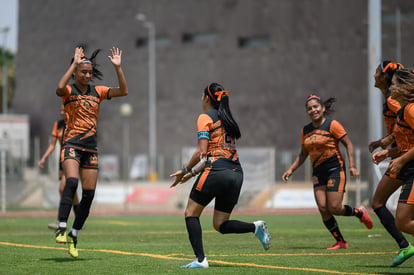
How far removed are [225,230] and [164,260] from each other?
1.15 meters

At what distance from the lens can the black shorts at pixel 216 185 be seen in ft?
31.5

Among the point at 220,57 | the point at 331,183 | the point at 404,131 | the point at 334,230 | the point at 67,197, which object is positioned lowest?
the point at 334,230

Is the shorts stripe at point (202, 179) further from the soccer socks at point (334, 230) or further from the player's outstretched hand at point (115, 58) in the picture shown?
the soccer socks at point (334, 230)

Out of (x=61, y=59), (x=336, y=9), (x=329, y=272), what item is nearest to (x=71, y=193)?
(x=329, y=272)

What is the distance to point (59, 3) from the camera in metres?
64.9

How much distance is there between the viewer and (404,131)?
960 cm

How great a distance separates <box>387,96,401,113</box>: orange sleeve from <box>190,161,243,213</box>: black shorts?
2279 millimetres

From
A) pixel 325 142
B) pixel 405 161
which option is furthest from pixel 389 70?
pixel 325 142

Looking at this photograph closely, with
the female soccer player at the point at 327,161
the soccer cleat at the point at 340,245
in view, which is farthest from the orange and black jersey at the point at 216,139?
the soccer cleat at the point at 340,245

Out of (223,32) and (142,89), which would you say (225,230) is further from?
(142,89)

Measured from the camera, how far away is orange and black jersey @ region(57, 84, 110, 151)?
1098 cm

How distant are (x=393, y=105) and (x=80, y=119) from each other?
13.1 feet

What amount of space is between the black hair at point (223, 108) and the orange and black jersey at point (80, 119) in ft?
6.45

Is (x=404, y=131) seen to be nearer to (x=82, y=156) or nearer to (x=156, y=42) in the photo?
(x=82, y=156)
